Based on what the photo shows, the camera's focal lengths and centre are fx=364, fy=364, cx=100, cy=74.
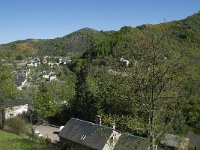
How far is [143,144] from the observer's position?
13.9 metres

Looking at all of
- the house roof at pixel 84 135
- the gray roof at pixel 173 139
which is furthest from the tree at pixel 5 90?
the gray roof at pixel 173 139

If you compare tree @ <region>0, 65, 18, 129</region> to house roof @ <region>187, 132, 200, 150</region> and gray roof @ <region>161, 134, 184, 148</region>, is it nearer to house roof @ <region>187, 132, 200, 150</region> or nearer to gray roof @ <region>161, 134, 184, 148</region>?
gray roof @ <region>161, 134, 184, 148</region>

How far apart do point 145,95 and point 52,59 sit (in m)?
157

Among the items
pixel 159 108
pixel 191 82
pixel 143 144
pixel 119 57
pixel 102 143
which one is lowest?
pixel 102 143

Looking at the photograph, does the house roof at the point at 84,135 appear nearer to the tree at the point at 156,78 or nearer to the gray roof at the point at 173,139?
the gray roof at the point at 173,139

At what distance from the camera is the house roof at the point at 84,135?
33094 millimetres

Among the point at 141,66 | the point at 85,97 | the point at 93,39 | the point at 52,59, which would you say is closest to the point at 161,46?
the point at 141,66

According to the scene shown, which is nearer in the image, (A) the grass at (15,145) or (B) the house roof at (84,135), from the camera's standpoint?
(A) the grass at (15,145)

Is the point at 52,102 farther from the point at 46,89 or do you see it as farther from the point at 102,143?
the point at 102,143

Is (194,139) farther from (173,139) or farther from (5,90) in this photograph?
(173,139)

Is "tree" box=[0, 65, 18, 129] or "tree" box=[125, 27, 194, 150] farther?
"tree" box=[0, 65, 18, 129]

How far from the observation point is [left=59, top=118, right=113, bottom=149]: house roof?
33094 mm

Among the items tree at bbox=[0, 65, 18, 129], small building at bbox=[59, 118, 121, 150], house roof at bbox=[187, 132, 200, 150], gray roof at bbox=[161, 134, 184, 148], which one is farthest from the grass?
house roof at bbox=[187, 132, 200, 150]

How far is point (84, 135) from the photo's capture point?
35406 mm
